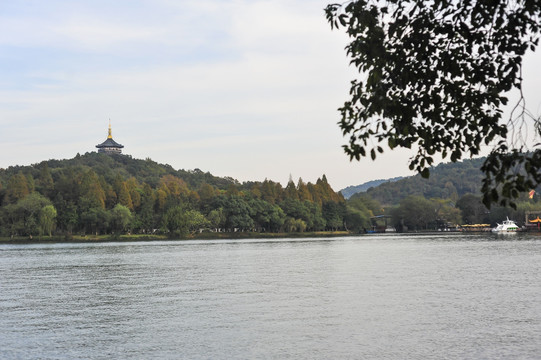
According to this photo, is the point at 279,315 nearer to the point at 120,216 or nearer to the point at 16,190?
the point at 120,216

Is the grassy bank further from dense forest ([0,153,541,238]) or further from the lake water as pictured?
the lake water

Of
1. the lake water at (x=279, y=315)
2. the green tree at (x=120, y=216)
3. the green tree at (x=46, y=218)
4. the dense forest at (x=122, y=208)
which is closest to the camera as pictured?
the lake water at (x=279, y=315)

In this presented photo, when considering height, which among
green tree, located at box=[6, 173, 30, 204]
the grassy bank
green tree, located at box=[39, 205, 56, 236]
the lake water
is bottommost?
the lake water

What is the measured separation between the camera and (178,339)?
67.2 feet

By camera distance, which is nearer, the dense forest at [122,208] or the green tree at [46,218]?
the green tree at [46,218]

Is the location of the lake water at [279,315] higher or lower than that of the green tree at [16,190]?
lower

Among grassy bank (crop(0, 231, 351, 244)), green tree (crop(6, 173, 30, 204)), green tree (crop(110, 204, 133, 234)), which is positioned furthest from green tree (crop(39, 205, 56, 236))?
green tree (crop(110, 204, 133, 234))

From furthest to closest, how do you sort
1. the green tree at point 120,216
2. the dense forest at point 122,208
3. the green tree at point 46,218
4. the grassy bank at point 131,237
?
the green tree at point 120,216 < the dense forest at point 122,208 < the grassy bank at point 131,237 < the green tree at point 46,218

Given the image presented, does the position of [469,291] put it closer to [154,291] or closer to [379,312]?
[379,312]

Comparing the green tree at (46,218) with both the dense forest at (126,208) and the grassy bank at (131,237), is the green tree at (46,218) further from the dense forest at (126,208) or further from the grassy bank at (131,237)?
the grassy bank at (131,237)

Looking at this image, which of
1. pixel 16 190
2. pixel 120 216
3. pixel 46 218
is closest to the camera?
pixel 46 218

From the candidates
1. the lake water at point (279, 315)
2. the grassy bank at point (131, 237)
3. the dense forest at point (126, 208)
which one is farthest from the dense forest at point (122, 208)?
the lake water at point (279, 315)

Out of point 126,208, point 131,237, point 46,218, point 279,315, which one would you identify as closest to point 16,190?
point 46,218

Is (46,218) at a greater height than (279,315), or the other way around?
(46,218)
